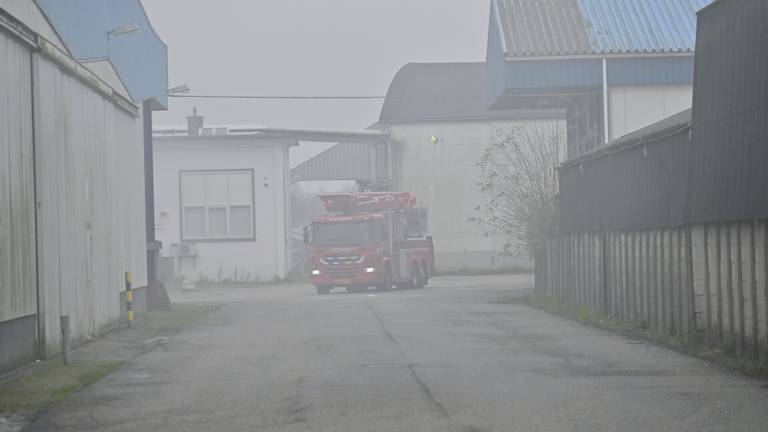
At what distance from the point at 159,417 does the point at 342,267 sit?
31661mm

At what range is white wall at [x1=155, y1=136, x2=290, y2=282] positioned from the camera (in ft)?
177

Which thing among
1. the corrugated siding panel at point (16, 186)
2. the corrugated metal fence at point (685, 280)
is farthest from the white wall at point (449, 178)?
the corrugated siding panel at point (16, 186)

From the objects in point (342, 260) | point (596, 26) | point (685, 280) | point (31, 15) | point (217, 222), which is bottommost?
point (342, 260)

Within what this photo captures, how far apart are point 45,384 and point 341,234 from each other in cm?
2926

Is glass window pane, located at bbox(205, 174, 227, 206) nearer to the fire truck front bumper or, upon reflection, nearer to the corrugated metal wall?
the fire truck front bumper

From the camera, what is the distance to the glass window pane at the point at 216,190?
2148 inches

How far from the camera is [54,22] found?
21.8m

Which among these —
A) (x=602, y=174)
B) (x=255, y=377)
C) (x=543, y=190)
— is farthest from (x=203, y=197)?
(x=255, y=377)

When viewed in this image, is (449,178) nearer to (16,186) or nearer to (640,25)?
(640,25)

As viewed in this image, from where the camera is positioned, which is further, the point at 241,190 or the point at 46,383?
the point at 241,190

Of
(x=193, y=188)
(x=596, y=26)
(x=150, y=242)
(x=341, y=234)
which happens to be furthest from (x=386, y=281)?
(x=193, y=188)

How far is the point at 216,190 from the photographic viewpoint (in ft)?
179

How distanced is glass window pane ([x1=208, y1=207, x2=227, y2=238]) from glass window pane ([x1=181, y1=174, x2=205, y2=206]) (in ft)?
2.11

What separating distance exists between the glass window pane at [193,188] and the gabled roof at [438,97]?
33.3ft
